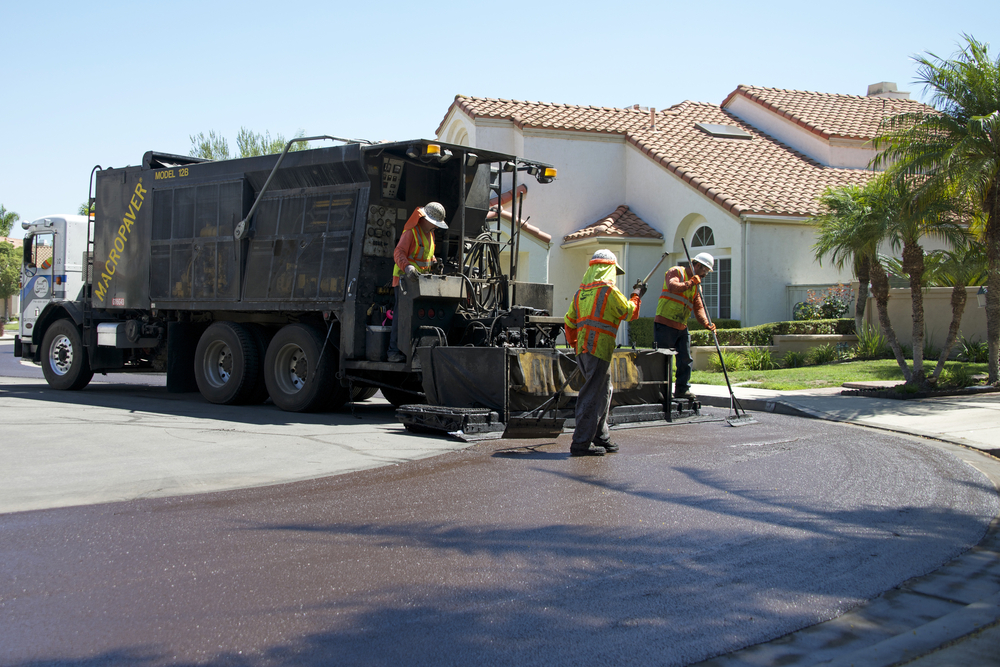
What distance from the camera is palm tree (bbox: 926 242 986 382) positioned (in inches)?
509

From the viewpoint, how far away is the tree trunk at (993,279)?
12430 mm

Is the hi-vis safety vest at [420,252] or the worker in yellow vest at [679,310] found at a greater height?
the hi-vis safety vest at [420,252]

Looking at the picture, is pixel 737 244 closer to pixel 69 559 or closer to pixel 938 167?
pixel 938 167

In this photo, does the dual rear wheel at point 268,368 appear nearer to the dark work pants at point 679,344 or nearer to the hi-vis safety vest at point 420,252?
the hi-vis safety vest at point 420,252

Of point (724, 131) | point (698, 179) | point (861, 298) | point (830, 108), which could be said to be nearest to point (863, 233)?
point (861, 298)

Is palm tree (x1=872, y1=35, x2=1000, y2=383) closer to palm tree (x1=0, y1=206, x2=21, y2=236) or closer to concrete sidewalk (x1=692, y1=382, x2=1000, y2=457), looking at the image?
concrete sidewalk (x1=692, y1=382, x2=1000, y2=457)

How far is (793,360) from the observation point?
1741cm

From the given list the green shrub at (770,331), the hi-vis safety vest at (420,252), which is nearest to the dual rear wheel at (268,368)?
the hi-vis safety vest at (420,252)

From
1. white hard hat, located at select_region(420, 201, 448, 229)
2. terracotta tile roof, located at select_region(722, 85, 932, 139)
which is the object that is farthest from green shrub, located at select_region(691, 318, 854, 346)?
white hard hat, located at select_region(420, 201, 448, 229)

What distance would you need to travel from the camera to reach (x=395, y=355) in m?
10.4

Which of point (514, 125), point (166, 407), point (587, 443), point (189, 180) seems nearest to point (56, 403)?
point (166, 407)

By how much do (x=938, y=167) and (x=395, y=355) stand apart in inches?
309

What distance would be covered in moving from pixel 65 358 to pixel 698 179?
14.7 metres

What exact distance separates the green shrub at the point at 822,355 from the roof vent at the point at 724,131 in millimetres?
10465
